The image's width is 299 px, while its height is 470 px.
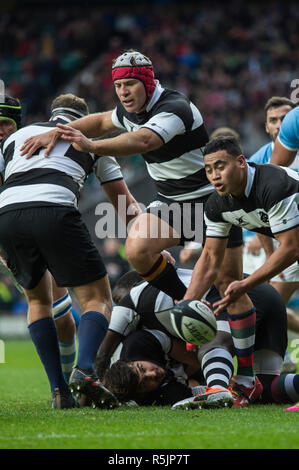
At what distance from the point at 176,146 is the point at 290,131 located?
84 centimetres

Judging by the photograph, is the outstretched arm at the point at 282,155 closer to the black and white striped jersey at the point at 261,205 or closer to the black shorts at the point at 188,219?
the black shorts at the point at 188,219

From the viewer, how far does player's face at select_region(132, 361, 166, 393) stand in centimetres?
473

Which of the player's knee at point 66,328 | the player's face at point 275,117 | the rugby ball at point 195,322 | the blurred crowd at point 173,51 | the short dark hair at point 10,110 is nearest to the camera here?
the rugby ball at point 195,322

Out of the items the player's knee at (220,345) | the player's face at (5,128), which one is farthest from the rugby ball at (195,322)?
the player's face at (5,128)

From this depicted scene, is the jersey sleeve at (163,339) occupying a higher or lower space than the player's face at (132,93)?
lower

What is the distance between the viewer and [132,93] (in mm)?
4918

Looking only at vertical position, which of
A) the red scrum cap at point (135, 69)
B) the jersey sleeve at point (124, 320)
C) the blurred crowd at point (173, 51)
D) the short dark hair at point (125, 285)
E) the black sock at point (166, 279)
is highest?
the blurred crowd at point (173, 51)

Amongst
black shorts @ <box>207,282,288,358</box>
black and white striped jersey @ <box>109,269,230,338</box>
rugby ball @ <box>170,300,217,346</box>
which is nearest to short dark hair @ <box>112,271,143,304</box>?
black and white striped jersey @ <box>109,269,230,338</box>

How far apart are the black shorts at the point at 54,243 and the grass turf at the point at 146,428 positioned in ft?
2.83

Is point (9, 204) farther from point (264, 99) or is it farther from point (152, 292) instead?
point (264, 99)

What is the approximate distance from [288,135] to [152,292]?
151cm

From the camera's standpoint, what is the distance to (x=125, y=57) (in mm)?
4965

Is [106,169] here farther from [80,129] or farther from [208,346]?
[208,346]

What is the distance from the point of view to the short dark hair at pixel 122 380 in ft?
15.3
